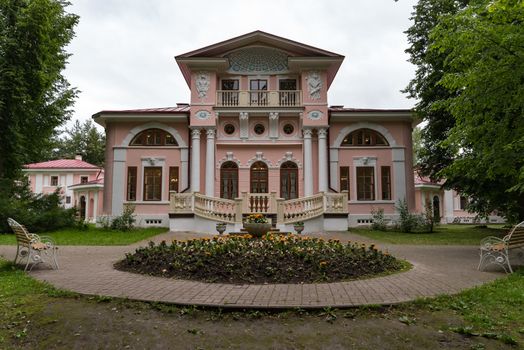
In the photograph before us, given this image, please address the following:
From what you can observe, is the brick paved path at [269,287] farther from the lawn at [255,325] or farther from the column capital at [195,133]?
the column capital at [195,133]

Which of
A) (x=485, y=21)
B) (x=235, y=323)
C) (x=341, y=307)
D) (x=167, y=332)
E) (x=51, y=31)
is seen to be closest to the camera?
(x=167, y=332)

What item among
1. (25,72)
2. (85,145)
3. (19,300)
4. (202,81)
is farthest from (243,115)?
(85,145)

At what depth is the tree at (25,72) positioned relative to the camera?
16219 mm

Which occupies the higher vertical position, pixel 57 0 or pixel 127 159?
pixel 57 0

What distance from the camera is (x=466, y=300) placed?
5.43m

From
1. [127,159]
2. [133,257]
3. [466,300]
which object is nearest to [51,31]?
[127,159]

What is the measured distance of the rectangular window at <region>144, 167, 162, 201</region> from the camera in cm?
2144

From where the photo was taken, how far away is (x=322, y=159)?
20.7 m

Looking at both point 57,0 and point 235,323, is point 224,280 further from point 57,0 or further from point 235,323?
point 57,0

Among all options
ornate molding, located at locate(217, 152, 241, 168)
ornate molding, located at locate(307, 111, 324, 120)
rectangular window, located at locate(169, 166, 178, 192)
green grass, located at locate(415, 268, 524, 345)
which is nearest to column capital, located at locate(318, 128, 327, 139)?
ornate molding, located at locate(307, 111, 324, 120)

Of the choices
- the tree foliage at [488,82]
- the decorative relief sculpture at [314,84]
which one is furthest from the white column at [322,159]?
the tree foliage at [488,82]

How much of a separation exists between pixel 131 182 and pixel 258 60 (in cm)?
987

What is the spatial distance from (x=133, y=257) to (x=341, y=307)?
4.84m

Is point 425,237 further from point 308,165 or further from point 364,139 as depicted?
point 364,139
